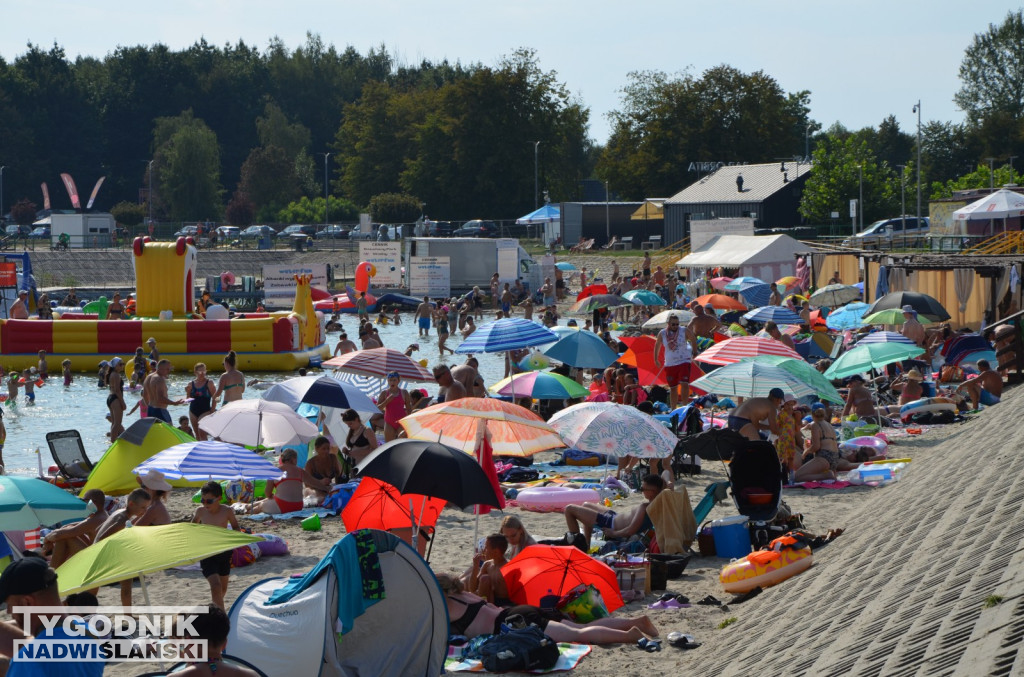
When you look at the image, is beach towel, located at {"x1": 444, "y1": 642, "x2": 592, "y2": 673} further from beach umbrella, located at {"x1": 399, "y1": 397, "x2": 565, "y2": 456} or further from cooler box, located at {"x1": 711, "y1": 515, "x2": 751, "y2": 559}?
beach umbrella, located at {"x1": 399, "y1": 397, "x2": 565, "y2": 456}

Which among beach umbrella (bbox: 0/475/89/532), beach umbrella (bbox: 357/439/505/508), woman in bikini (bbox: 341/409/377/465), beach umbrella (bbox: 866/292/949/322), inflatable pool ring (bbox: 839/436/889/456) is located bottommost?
inflatable pool ring (bbox: 839/436/889/456)

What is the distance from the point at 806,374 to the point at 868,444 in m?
1.73

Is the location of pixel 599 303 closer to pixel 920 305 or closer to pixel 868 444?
pixel 920 305

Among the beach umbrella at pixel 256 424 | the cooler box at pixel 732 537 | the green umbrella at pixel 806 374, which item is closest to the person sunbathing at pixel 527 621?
the cooler box at pixel 732 537

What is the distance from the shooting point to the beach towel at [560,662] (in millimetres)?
7633

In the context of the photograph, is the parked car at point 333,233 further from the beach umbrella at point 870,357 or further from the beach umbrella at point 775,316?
the beach umbrella at point 870,357

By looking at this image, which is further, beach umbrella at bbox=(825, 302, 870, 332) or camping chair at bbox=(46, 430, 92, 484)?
beach umbrella at bbox=(825, 302, 870, 332)

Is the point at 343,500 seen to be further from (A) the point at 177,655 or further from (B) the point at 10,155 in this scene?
(B) the point at 10,155

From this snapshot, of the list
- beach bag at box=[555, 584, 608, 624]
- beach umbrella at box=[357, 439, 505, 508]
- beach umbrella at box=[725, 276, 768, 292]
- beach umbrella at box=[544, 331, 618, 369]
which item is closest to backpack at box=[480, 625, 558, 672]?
beach bag at box=[555, 584, 608, 624]

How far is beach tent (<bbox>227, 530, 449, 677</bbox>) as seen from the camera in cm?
668

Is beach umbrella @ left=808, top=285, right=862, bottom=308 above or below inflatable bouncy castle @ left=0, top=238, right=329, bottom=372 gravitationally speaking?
above

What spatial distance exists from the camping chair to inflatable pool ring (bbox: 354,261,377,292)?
2843cm

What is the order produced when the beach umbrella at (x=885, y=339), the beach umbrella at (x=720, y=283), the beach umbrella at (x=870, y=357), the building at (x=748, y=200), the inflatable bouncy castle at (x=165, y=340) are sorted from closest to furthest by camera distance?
the beach umbrella at (x=870, y=357), the beach umbrella at (x=885, y=339), the inflatable bouncy castle at (x=165, y=340), the beach umbrella at (x=720, y=283), the building at (x=748, y=200)

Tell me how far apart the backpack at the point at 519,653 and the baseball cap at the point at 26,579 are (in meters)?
2.84
